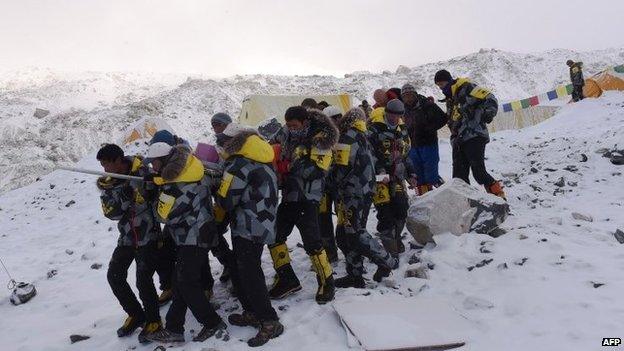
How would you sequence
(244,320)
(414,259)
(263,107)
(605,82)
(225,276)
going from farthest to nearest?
(605,82), (263,107), (225,276), (414,259), (244,320)

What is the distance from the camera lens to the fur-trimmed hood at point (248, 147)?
4.21m

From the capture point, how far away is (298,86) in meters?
46.4

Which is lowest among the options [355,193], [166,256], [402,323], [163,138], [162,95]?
[402,323]

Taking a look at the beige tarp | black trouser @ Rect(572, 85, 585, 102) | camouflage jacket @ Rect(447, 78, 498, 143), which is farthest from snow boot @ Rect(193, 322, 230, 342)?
black trouser @ Rect(572, 85, 585, 102)

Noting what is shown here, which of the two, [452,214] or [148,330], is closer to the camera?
[148,330]

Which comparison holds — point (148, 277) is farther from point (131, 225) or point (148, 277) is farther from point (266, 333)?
point (266, 333)

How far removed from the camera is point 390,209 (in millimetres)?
5641

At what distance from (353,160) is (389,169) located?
0.83 metres

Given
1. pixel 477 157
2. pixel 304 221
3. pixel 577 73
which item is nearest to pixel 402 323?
pixel 304 221

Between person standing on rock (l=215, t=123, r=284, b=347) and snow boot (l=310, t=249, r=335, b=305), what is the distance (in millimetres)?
601

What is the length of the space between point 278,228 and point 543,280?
2747mm

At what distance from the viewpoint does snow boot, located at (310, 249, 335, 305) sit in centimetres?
468

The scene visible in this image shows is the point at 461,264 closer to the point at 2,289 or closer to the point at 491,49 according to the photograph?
the point at 2,289

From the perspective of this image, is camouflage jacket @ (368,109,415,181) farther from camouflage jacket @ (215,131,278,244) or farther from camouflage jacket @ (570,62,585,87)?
camouflage jacket @ (570,62,585,87)
